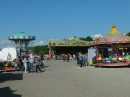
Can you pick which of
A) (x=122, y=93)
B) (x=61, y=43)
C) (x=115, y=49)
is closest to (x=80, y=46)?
(x=61, y=43)

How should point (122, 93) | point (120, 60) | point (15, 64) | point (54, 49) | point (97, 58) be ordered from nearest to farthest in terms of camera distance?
point (122, 93) < point (15, 64) < point (120, 60) < point (97, 58) < point (54, 49)

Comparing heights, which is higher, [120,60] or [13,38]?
[13,38]

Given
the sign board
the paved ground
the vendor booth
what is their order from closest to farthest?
1. the paved ground
2. the vendor booth
3. the sign board

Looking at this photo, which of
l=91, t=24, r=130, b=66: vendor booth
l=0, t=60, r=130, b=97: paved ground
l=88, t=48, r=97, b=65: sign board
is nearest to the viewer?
l=0, t=60, r=130, b=97: paved ground

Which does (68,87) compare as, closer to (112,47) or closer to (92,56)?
(92,56)

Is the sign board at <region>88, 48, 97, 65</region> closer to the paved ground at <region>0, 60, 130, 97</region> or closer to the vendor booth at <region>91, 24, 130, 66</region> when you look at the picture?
the vendor booth at <region>91, 24, 130, 66</region>

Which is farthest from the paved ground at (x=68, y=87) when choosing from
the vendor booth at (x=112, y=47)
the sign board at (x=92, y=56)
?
the sign board at (x=92, y=56)

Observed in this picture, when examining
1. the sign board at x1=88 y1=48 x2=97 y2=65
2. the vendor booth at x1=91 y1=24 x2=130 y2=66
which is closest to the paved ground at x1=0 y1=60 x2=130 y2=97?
the vendor booth at x1=91 y1=24 x2=130 y2=66

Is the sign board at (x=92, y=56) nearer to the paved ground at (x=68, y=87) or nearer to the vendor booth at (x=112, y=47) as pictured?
the vendor booth at (x=112, y=47)

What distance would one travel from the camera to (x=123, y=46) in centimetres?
3036

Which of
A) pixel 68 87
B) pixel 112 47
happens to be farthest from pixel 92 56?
pixel 68 87

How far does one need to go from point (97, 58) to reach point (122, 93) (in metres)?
17.3

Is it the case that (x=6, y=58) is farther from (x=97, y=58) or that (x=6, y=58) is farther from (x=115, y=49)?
(x=115, y=49)

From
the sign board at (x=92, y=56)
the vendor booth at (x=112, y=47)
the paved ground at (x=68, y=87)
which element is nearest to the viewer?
the paved ground at (x=68, y=87)
